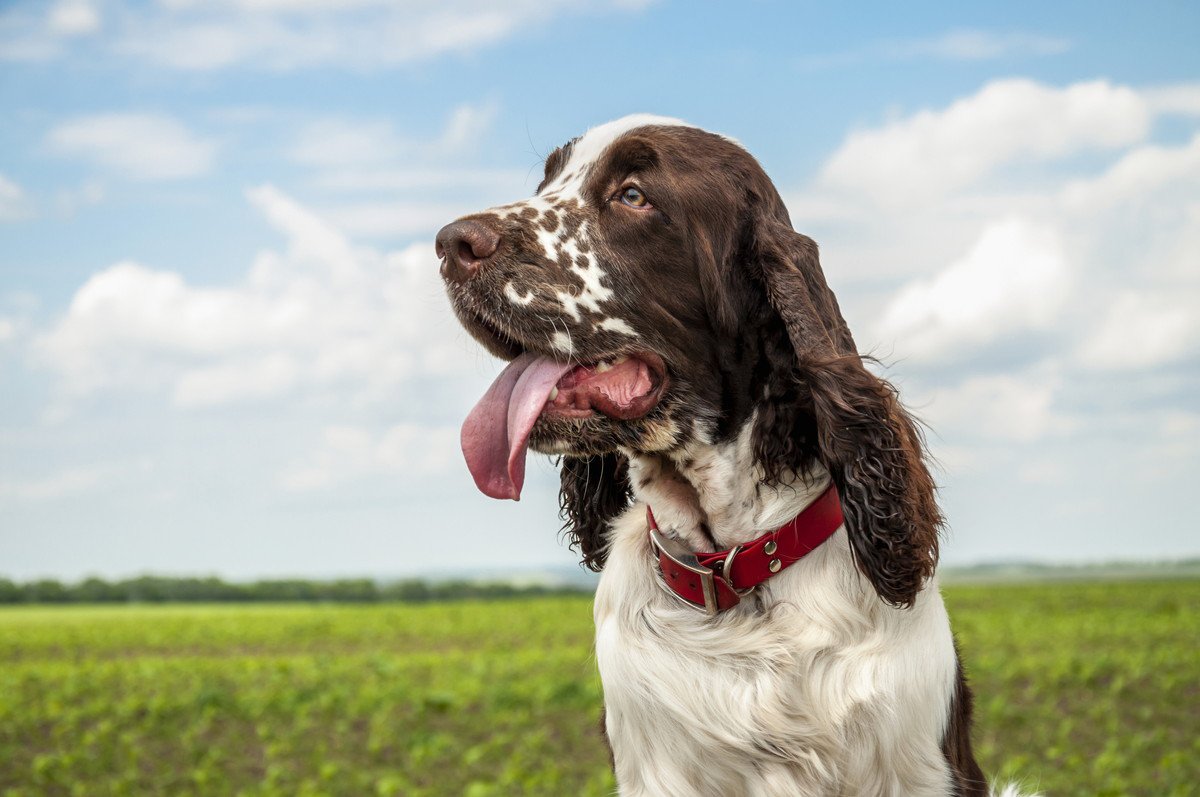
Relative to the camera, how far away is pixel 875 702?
3.25 meters

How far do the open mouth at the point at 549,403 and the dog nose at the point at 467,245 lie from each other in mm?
346

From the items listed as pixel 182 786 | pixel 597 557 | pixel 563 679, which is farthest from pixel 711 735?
pixel 563 679

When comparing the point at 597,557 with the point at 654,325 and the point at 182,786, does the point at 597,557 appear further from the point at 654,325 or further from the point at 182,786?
the point at 182,786

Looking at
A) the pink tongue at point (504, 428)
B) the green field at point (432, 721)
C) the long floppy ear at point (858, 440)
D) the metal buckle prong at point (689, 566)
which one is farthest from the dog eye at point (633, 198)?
the green field at point (432, 721)

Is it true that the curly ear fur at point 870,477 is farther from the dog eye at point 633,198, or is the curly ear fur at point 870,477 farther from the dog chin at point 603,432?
the dog eye at point 633,198

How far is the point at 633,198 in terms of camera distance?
3.49 metres

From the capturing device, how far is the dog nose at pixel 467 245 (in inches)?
133

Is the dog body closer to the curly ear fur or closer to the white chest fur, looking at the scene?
the white chest fur

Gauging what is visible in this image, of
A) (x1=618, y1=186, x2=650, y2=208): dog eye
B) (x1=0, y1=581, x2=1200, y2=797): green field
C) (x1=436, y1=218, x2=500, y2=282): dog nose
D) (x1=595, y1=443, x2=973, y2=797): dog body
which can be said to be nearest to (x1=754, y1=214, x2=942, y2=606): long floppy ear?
(x1=595, y1=443, x2=973, y2=797): dog body

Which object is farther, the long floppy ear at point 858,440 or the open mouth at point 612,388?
the open mouth at point 612,388

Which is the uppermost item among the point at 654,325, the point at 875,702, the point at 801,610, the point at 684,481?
the point at 654,325

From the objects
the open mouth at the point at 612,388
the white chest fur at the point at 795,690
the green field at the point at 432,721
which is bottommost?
the green field at the point at 432,721

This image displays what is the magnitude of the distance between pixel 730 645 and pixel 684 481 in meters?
0.50

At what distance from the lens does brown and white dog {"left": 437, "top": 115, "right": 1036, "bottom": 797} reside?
3.29 m
